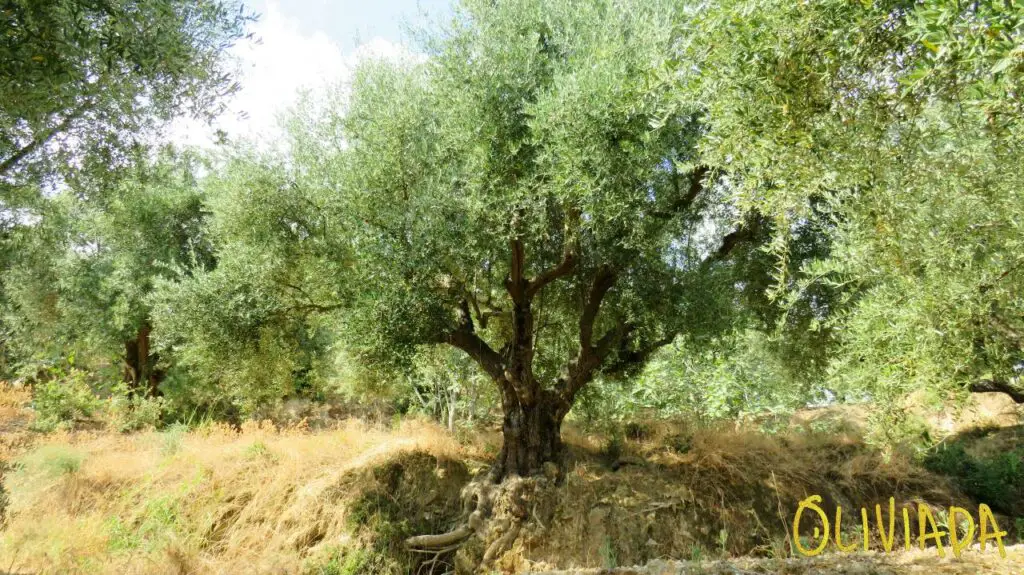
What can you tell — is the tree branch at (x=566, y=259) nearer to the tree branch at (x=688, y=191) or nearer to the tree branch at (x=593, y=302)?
the tree branch at (x=593, y=302)

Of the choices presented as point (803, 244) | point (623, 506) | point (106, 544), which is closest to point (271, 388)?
point (106, 544)

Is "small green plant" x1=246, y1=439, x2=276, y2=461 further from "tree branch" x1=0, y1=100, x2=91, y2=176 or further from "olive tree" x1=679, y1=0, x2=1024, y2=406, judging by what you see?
"olive tree" x1=679, y1=0, x2=1024, y2=406

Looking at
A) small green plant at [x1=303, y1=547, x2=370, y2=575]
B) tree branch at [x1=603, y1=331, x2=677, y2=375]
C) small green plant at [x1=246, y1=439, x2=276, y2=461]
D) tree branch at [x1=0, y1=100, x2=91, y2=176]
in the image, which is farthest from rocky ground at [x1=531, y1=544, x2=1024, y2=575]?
small green plant at [x1=246, y1=439, x2=276, y2=461]

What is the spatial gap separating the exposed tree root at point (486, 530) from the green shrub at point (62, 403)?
11.7 m

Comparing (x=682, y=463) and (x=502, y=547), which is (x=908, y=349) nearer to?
(x=682, y=463)

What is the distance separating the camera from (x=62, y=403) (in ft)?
51.1

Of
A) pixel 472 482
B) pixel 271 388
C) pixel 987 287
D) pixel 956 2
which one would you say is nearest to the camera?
pixel 956 2

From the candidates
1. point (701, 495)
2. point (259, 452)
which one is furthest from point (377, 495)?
point (701, 495)

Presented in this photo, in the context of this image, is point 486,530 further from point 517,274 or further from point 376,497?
point 517,274

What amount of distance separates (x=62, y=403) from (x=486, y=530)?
1401 cm

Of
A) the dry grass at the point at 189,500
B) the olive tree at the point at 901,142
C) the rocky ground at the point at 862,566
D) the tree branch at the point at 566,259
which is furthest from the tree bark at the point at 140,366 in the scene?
the olive tree at the point at 901,142

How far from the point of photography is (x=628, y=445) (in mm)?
12164

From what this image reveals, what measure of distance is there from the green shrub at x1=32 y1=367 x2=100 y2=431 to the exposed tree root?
1175 cm

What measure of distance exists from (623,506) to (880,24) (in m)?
8.64
